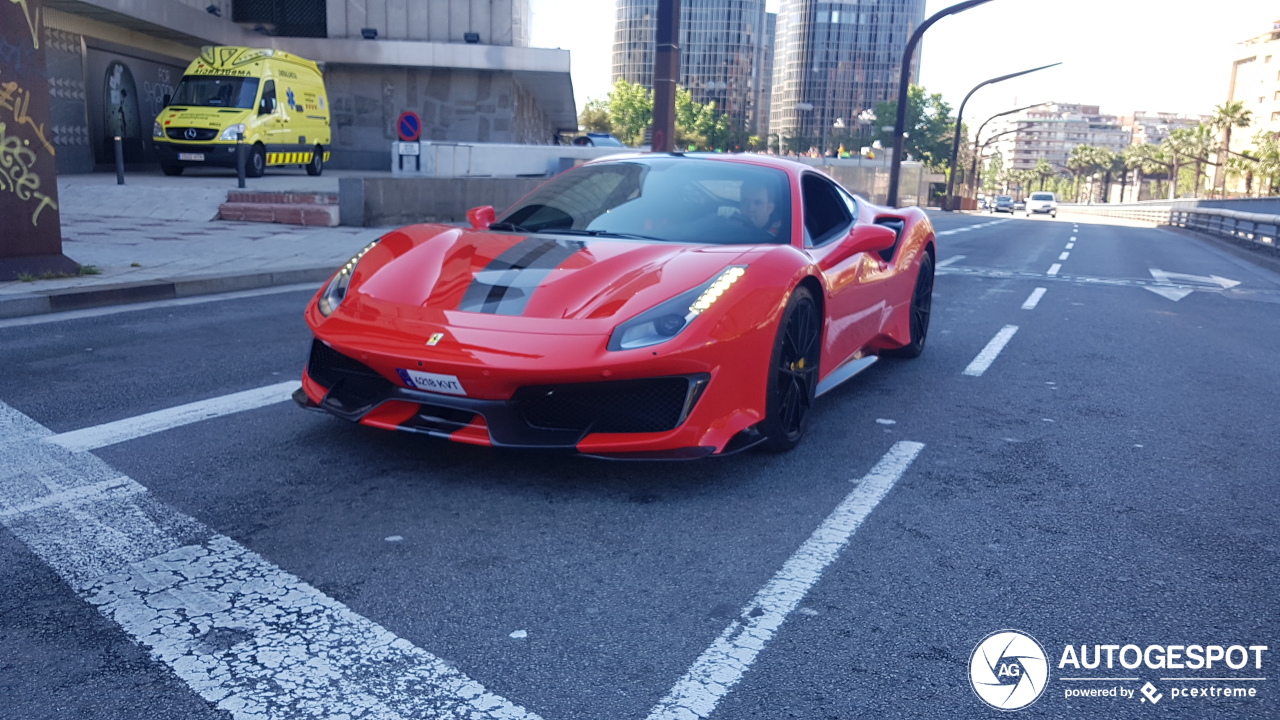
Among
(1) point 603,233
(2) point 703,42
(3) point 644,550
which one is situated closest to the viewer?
(3) point 644,550

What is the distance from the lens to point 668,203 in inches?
180

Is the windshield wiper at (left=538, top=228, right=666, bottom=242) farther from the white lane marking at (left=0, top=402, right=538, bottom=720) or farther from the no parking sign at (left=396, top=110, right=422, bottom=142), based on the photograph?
the no parking sign at (left=396, top=110, right=422, bottom=142)

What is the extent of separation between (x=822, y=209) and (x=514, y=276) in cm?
188

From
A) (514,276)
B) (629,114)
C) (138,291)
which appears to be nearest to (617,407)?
(514,276)

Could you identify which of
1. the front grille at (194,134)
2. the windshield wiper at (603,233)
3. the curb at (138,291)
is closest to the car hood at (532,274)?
the windshield wiper at (603,233)

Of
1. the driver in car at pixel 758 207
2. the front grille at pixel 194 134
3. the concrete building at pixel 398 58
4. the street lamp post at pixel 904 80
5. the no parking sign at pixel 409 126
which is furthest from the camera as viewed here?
the concrete building at pixel 398 58

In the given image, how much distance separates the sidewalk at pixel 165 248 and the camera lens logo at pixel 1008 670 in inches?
263

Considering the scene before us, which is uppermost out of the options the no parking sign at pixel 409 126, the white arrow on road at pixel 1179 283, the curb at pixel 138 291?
the no parking sign at pixel 409 126

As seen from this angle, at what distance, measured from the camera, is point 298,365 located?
5.43m

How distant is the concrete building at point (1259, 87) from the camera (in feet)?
369

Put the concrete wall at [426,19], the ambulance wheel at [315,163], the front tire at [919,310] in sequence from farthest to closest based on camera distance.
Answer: the concrete wall at [426,19]
the ambulance wheel at [315,163]
the front tire at [919,310]

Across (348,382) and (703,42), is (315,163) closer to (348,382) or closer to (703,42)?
(348,382)

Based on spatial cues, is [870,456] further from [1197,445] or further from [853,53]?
[853,53]

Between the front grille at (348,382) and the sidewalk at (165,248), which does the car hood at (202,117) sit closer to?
the sidewalk at (165,248)
